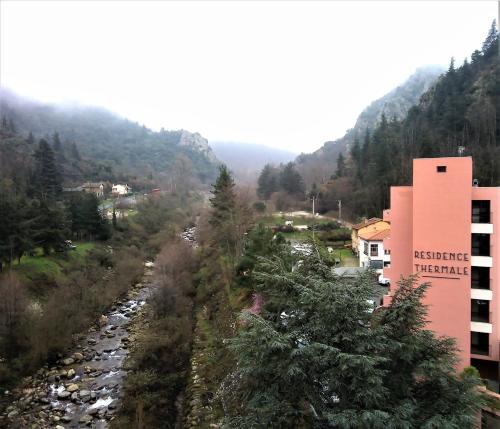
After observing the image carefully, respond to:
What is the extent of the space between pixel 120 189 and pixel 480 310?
228 feet

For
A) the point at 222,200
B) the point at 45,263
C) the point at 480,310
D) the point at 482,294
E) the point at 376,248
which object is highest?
the point at 222,200

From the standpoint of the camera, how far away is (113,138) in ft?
447

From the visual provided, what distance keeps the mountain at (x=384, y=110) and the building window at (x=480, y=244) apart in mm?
92038

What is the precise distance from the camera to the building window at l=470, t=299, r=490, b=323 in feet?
45.6

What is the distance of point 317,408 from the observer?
7277mm

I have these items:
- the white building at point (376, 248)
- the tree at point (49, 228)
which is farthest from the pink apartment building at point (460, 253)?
the tree at point (49, 228)

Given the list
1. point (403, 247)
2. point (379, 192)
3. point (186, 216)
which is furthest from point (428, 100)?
point (403, 247)

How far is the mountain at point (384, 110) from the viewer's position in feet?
389

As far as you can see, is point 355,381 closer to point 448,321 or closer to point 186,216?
point 448,321

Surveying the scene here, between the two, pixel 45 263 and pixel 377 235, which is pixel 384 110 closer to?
pixel 377 235

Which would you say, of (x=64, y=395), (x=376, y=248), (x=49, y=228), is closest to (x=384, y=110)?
(x=376, y=248)

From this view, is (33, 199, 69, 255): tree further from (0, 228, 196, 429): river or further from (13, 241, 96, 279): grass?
(0, 228, 196, 429): river

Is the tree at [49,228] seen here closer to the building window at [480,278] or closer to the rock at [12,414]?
the rock at [12,414]

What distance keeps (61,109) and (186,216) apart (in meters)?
126
